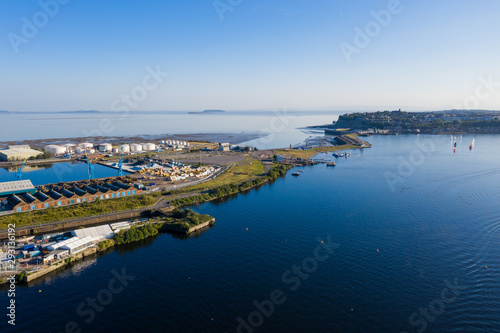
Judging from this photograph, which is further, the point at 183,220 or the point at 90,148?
the point at 90,148

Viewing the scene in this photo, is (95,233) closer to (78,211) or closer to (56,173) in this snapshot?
(78,211)

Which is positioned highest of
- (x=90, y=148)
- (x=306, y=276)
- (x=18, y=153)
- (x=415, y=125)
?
(x=415, y=125)

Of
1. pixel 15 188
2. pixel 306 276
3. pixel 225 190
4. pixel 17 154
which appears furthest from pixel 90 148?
pixel 306 276

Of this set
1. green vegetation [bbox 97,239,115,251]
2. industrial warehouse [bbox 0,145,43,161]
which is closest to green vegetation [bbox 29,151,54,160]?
industrial warehouse [bbox 0,145,43,161]

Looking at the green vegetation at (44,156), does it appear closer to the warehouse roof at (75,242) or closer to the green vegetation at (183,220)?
the green vegetation at (183,220)

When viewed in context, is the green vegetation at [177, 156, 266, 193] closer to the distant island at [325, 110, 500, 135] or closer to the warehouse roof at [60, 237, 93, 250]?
the warehouse roof at [60, 237, 93, 250]

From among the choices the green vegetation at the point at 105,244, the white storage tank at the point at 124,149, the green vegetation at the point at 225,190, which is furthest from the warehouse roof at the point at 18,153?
the green vegetation at the point at 105,244

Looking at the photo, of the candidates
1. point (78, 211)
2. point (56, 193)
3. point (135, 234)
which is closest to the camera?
point (135, 234)

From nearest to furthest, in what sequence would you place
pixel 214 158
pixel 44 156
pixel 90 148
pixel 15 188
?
pixel 15 188
pixel 214 158
pixel 44 156
pixel 90 148
